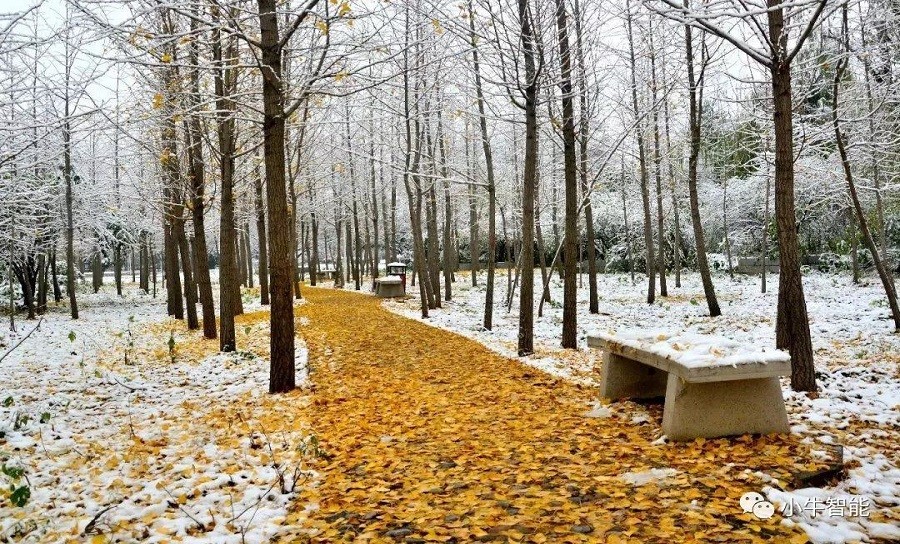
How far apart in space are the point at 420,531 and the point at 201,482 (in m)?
1.86

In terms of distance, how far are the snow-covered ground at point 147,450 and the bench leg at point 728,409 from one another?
2777 millimetres

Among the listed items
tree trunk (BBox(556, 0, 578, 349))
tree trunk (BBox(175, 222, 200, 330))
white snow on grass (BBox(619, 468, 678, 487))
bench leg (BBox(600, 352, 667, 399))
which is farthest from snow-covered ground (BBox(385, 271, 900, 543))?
tree trunk (BBox(175, 222, 200, 330))

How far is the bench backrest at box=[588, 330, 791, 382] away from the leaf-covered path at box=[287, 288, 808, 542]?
1.74 ft

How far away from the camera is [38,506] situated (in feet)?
12.0

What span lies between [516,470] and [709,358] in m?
1.62

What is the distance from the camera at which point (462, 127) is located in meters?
21.7

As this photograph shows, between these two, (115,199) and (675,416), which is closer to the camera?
(675,416)

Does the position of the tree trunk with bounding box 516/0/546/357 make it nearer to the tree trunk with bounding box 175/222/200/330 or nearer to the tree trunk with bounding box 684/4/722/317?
the tree trunk with bounding box 684/4/722/317

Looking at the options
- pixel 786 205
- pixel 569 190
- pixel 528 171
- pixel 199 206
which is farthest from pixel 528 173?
pixel 199 206

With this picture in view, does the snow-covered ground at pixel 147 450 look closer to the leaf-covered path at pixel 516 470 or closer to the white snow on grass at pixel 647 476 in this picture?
the leaf-covered path at pixel 516 470

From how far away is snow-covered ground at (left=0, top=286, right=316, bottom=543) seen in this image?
3.30 metres

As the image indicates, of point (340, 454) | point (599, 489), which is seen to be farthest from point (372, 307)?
point (599, 489)

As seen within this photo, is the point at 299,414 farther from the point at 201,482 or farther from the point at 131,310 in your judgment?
the point at 131,310

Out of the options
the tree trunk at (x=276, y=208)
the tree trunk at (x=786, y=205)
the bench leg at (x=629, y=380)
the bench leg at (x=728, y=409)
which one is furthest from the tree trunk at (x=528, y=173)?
the bench leg at (x=728, y=409)
